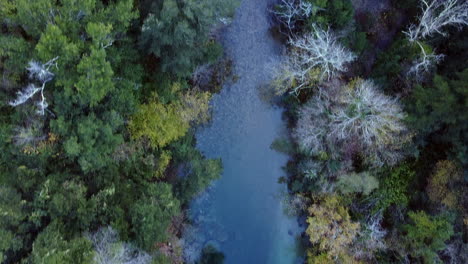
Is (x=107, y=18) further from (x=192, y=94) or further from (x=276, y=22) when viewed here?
(x=276, y=22)

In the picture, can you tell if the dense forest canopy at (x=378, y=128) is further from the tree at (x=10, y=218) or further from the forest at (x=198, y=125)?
the tree at (x=10, y=218)

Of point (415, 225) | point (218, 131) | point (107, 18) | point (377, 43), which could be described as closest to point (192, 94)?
point (218, 131)

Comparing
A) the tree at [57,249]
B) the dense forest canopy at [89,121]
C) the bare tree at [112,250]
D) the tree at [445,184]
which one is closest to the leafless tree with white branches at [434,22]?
the tree at [445,184]

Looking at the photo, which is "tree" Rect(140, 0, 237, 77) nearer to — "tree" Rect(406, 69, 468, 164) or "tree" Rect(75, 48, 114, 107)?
"tree" Rect(75, 48, 114, 107)

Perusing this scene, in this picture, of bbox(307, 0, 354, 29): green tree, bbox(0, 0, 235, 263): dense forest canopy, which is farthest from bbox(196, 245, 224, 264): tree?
bbox(307, 0, 354, 29): green tree

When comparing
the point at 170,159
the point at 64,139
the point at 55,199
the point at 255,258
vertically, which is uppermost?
the point at 64,139

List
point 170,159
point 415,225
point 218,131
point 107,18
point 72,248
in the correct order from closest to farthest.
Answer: point 72,248 < point 107,18 < point 415,225 < point 170,159 < point 218,131
